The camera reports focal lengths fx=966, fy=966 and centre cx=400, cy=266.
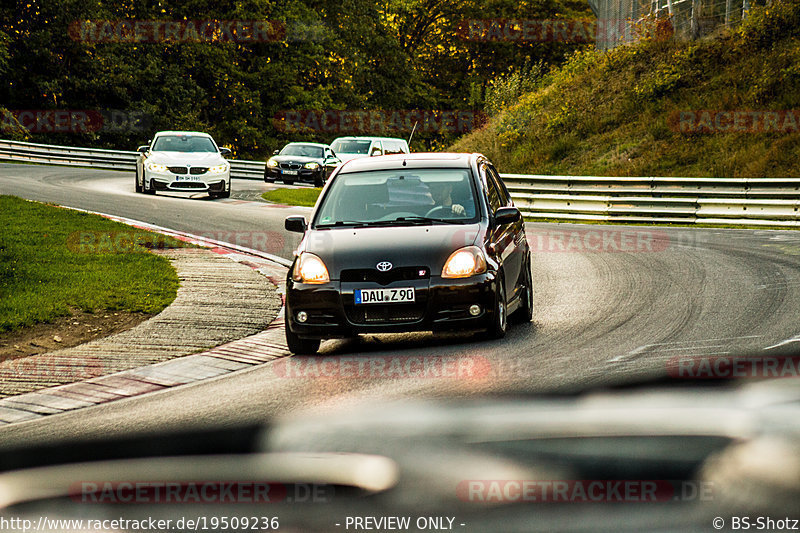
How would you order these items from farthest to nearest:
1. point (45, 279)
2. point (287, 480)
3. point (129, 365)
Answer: point (45, 279) < point (129, 365) < point (287, 480)

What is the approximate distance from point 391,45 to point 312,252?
2258 inches

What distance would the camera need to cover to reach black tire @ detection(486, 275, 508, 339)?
8.46 m

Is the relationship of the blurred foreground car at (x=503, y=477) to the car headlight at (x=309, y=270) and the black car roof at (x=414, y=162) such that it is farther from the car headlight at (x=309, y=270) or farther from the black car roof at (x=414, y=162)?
the black car roof at (x=414, y=162)

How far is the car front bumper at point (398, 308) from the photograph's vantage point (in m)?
8.18

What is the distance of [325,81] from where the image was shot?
60344 millimetres

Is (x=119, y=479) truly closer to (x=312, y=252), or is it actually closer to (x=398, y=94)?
(x=312, y=252)

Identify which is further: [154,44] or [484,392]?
[154,44]

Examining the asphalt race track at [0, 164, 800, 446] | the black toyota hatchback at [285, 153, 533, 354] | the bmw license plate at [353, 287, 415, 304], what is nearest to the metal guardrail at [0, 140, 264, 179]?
the asphalt race track at [0, 164, 800, 446]

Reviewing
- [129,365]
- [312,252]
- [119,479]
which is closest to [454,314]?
[312,252]

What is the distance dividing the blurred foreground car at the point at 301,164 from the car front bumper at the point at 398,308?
2608 cm

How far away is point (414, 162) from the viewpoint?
9812mm

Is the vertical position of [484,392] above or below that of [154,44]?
below

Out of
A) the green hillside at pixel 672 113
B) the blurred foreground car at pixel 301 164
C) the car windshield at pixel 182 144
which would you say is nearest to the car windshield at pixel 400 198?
the car windshield at pixel 182 144

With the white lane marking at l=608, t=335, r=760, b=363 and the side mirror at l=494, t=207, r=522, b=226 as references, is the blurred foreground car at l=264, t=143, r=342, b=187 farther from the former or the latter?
the white lane marking at l=608, t=335, r=760, b=363
